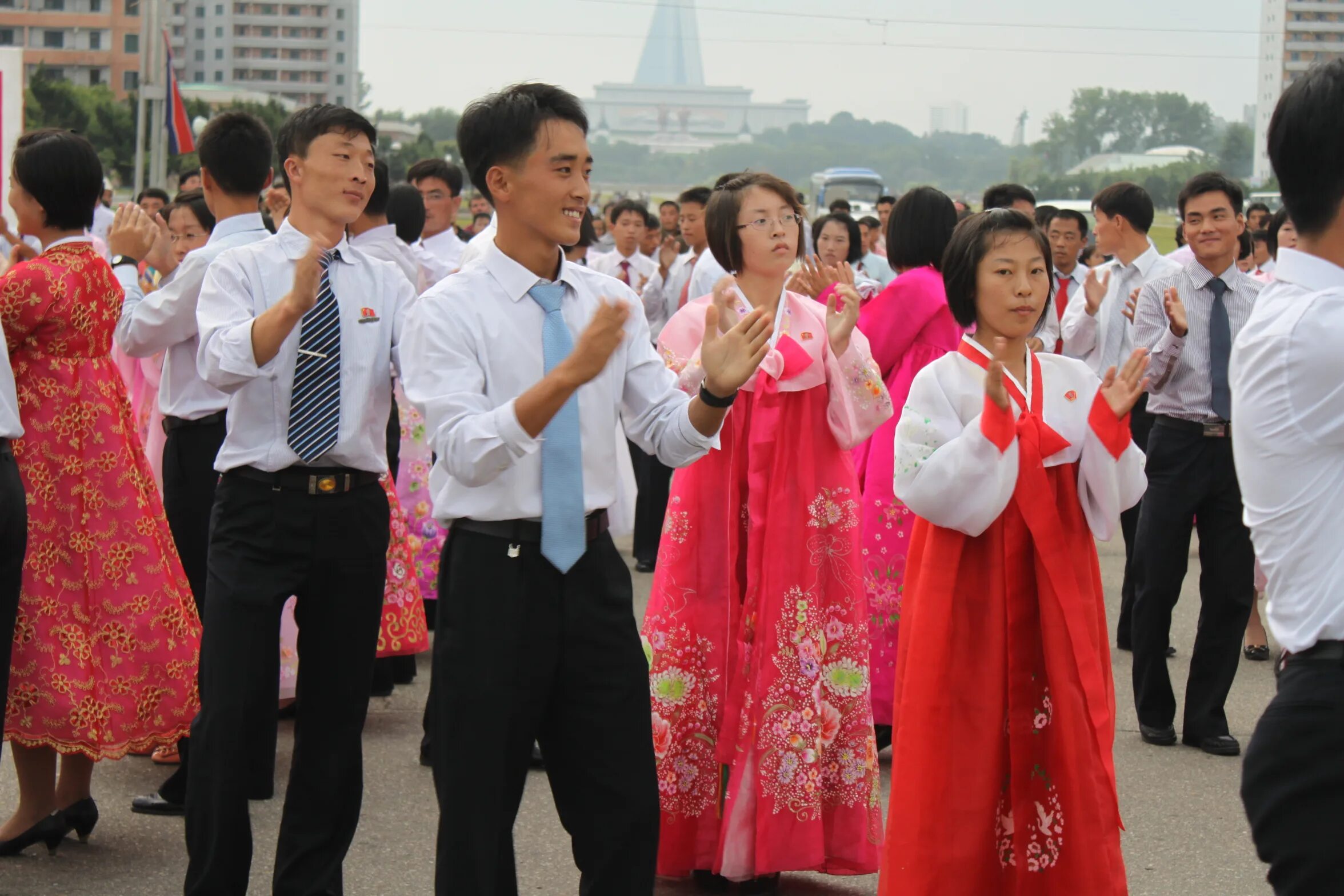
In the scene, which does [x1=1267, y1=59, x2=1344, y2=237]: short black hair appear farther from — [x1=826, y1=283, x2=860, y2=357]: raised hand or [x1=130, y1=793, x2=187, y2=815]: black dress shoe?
[x1=130, y1=793, x2=187, y2=815]: black dress shoe

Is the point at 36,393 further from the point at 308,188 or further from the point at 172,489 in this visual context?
the point at 308,188

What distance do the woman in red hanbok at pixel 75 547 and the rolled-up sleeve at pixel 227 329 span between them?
0.80 metres

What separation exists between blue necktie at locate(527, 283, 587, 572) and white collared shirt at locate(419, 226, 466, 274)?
4.96m

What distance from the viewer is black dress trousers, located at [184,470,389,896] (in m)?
3.65

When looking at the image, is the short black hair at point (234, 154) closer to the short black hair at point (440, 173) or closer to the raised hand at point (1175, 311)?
the raised hand at point (1175, 311)

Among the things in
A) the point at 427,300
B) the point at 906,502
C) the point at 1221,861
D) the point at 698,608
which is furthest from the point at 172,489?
the point at 1221,861

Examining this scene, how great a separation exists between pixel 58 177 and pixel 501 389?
2094 mm

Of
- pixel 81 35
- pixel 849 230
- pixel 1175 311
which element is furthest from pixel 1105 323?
pixel 81 35

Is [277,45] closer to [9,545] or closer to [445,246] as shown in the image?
[445,246]

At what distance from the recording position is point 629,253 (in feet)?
37.3

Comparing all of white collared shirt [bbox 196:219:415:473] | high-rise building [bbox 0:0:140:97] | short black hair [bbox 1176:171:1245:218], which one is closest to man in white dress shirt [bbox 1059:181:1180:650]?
short black hair [bbox 1176:171:1245:218]

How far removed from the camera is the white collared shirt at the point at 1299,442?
2.29m

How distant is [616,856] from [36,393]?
2375mm

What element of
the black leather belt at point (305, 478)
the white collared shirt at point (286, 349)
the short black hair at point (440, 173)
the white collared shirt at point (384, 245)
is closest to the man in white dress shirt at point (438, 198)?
the short black hair at point (440, 173)
